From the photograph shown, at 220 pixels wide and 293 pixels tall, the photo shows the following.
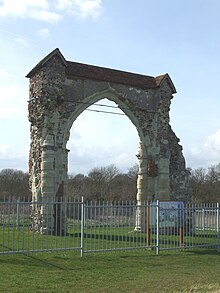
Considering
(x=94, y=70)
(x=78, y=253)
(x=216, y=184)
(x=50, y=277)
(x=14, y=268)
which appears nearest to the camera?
(x=50, y=277)

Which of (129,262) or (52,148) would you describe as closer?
(129,262)

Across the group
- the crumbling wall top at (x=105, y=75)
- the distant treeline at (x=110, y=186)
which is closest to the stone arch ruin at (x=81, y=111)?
the crumbling wall top at (x=105, y=75)

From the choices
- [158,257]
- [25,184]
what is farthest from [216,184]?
[158,257]

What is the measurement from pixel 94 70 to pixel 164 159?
4.85 meters

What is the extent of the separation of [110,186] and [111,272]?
4288 cm

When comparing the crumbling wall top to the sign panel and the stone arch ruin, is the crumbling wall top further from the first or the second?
the sign panel

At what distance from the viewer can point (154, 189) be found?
62.7 ft

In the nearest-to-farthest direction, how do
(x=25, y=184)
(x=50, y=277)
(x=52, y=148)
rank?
(x=50, y=277) → (x=52, y=148) → (x=25, y=184)

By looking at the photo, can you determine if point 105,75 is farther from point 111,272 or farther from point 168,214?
point 111,272

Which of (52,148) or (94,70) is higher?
(94,70)

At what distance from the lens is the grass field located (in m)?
7.93

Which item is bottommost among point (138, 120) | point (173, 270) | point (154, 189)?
point (173, 270)

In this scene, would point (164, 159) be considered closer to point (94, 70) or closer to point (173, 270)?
point (94, 70)

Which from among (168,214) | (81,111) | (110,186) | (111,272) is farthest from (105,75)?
(110,186)
